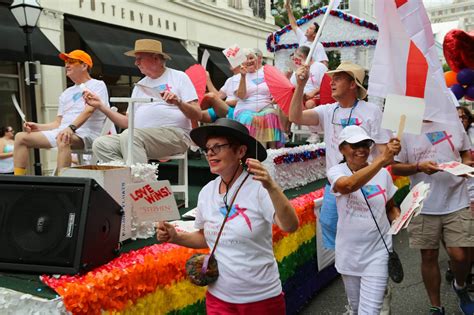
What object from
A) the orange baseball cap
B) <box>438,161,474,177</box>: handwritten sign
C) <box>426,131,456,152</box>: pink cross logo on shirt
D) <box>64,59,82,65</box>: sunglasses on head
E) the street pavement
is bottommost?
the street pavement

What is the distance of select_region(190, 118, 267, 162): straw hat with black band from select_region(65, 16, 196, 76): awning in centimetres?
927

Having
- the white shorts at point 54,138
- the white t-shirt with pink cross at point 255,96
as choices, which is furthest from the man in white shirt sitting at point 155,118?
the white t-shirt with pink cross at point 255,96

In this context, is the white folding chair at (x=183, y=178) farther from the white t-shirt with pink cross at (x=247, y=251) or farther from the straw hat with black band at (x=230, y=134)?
the white t-shirt with pink cross at (x=247, y=251)

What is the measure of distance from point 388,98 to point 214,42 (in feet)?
42.2

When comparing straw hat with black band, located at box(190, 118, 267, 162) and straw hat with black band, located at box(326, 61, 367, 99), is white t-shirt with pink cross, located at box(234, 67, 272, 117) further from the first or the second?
straw hat with black band, located at box(190, 118, 267, 162)

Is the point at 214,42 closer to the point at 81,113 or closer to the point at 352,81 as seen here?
the point at 81,113

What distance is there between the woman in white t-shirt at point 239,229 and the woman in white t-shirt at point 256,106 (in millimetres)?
3478

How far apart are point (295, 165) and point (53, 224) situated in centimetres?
357

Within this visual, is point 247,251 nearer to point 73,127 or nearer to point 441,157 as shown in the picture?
point 441,157

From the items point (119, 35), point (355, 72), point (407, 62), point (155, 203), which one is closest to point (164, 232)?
point (155, 203)

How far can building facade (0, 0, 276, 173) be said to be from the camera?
1112 cm

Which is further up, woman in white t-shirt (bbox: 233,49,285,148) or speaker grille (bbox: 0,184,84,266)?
woman in white t-shirt (bbox: 233,49,285,148)


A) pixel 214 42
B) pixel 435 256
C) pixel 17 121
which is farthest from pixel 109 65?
pixel 435 256

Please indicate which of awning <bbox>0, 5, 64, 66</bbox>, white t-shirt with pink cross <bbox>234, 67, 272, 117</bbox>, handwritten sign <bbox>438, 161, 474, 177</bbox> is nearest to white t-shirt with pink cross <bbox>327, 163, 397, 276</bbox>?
handwritten sign <bbox>438, 161, 474, 177</bbox>
